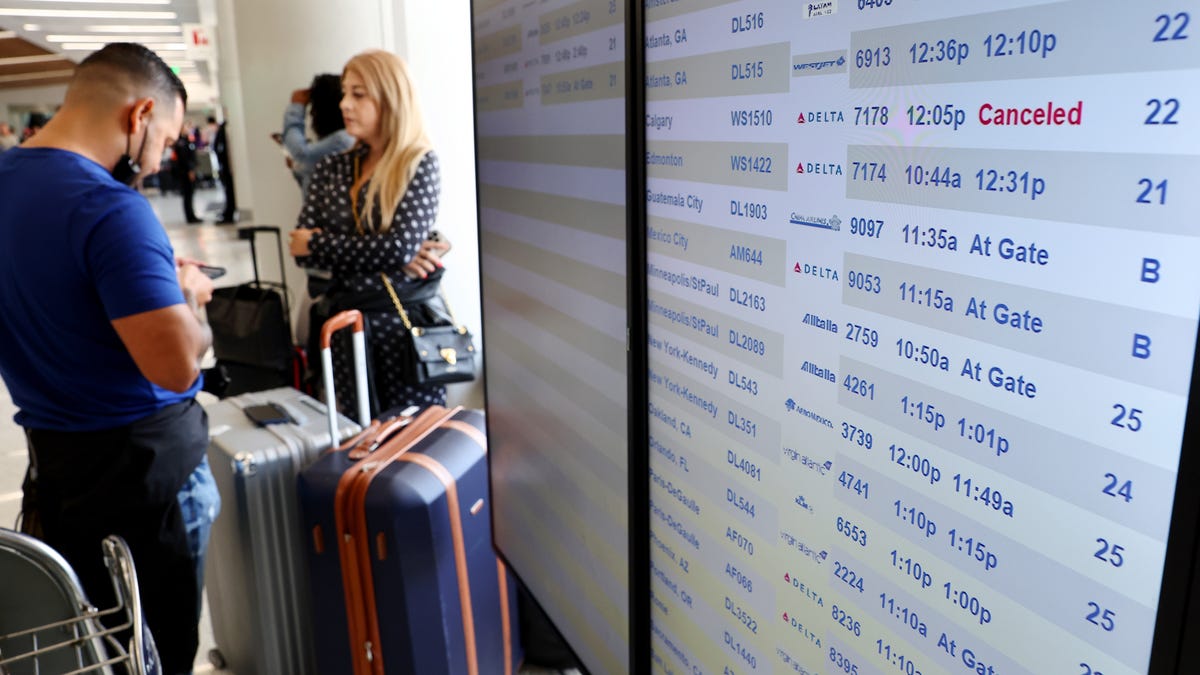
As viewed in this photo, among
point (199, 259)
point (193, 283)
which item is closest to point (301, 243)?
point (193, 283)

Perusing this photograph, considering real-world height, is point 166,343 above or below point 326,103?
below

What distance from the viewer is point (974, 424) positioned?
0.56m

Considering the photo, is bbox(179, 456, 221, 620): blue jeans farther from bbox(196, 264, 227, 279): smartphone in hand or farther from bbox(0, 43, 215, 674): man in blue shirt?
bbox(196, 264, 227, 279): smartphone in hand

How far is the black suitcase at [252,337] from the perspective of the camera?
9.99ft

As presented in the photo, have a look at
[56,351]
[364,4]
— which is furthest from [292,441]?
[364,4]

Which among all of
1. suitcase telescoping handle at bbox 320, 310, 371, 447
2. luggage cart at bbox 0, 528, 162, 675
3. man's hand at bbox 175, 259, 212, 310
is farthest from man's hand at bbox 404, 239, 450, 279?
luggage cart at bbox 0, 528, 162, 675

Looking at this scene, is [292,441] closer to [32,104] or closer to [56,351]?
[56,351]

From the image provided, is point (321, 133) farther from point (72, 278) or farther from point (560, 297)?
point (560, 297)

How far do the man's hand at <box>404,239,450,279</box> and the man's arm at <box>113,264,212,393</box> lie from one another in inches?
39.3

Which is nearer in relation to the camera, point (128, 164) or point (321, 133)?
point (128, 164)

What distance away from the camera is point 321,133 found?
387 centimetres

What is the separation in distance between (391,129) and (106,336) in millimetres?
1253

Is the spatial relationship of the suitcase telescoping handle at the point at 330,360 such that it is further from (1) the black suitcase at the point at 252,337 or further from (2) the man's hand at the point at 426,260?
(1) the black suitcase at the point at 252,337

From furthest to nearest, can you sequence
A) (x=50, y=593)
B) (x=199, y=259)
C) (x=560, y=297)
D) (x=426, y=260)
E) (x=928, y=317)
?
1. (x=199, y=259)
2. (x=426, y=260)
3. (x=50, y=593)
4. (x=560, y=297)
5. (x=928, y=317)
